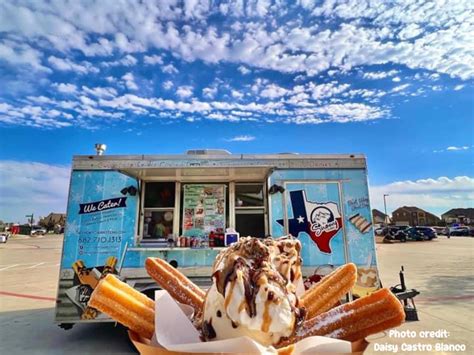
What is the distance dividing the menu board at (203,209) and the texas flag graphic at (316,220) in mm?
1371

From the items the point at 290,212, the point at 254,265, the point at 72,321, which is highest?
the point at 290,212

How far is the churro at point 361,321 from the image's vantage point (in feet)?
2.65

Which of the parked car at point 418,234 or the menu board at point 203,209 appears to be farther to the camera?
the parked car at point 418,234

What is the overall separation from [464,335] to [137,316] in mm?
7092

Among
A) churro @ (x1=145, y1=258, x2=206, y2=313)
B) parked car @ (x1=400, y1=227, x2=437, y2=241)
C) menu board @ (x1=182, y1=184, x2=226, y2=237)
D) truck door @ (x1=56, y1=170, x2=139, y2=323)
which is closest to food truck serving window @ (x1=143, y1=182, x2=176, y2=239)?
menu board @ (x1=182, y1=184, x2=226, y2=237)

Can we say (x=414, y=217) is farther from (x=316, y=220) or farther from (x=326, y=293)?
(x=326, y=293)

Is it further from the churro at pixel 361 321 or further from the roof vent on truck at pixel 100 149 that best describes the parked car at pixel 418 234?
the churro at pixel 361 321

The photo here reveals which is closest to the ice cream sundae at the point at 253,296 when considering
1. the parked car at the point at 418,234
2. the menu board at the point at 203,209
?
the menu board at the point at 203,209

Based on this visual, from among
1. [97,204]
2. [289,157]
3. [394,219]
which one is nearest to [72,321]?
[97,204]

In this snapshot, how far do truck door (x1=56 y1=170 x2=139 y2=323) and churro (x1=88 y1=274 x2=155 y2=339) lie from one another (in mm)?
4467

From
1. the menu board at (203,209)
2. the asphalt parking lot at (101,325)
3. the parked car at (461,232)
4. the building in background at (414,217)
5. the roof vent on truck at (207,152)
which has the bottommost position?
the asphalt parking lot at (101,325)

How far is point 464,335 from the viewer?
Answer: 17.9 ft

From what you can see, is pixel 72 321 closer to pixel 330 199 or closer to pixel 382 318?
pixel 330 199

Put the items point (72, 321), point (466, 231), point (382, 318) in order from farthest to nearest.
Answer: point (466, 231) < point (72, 321) < point (382, 318)
